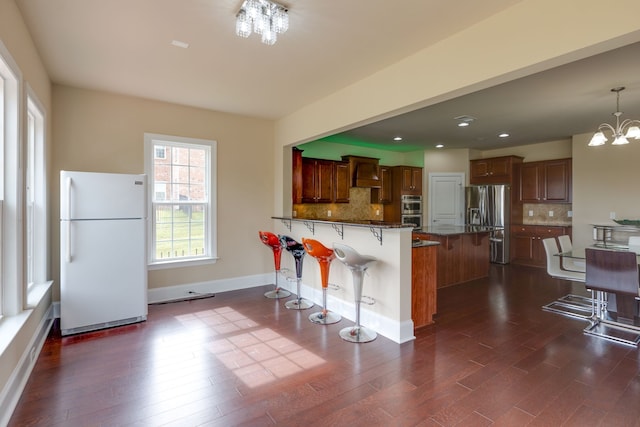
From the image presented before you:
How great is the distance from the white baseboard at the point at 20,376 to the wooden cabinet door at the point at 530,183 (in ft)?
26.9

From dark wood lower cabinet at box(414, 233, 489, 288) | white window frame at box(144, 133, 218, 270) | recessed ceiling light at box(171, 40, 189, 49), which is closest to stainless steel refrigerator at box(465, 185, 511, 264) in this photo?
dark wood lower cabinet at box(414, 233, 489, 288)

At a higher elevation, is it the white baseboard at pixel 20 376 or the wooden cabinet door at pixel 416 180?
the wooden cabinet door at pixel 416 180

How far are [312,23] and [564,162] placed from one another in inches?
252

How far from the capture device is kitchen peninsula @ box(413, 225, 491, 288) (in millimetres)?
5188

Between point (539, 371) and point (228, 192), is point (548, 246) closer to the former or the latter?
point (539, 371)

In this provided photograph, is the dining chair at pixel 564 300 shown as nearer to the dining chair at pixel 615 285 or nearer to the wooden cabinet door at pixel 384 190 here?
the dining chair at pixel 615 285

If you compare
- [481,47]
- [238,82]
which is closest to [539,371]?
[481,47]

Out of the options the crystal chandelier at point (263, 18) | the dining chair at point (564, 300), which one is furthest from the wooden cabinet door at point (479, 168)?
the crystal chandelier at point (263, 18)

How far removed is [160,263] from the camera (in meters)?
4.38

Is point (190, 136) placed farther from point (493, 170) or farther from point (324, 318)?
point (493, 170)

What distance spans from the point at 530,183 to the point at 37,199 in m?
8.26

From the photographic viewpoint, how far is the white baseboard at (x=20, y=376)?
197 centimetres

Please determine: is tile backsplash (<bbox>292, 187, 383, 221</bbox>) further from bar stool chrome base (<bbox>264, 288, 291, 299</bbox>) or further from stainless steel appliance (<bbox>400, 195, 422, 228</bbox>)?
bar stool chrome base (<bbox>264, 288, 291, 299</bbox>)

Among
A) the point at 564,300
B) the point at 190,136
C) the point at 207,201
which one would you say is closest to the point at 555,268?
the point at 564,300
